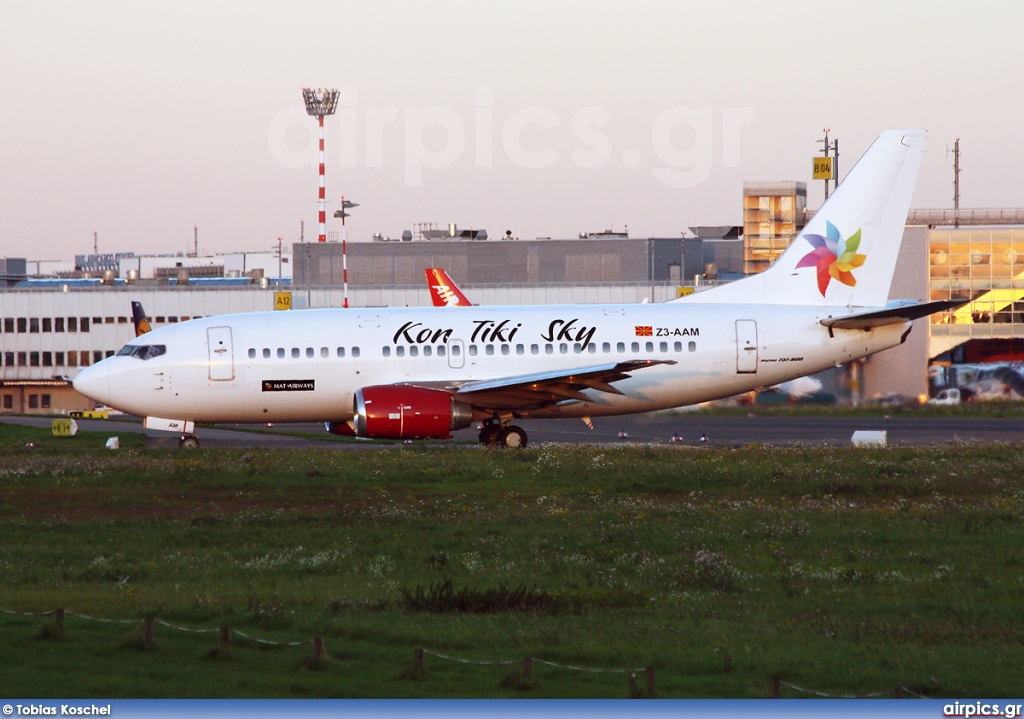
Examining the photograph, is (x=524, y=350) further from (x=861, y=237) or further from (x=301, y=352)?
(x=861, y=237)

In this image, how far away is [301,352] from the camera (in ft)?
109

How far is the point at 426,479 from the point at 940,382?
38917mm

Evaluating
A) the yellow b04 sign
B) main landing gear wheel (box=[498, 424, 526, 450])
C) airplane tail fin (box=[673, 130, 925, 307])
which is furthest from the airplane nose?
the yellow b04 sign

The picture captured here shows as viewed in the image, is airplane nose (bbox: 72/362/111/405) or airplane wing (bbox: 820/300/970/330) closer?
airplane wing (bbox: 820/300/970/330)

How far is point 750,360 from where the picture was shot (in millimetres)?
33781

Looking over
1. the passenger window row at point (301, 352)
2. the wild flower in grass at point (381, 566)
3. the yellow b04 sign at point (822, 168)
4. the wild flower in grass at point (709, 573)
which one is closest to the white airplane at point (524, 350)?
the passenger window row at point (301, 352)

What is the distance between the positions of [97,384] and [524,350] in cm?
1183

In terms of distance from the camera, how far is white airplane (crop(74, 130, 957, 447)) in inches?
1313

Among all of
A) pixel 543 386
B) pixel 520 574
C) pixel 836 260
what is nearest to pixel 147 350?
pixel 543 386

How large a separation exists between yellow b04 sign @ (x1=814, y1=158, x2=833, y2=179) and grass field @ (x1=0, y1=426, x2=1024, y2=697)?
47315 mm

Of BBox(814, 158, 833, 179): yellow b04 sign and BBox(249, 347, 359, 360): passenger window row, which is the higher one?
BBox(814, 158, 833, 179): yellow b04 sign

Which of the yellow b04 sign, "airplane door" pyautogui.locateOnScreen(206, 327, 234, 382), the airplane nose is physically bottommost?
the airplane nose

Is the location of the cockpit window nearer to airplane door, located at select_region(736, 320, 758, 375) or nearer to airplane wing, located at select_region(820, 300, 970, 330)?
airplane door, located at select_region(736, 320, 758, 375)

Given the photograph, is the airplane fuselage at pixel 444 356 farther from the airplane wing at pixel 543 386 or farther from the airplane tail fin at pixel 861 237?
the airplane tail fin at pixel 861 237
